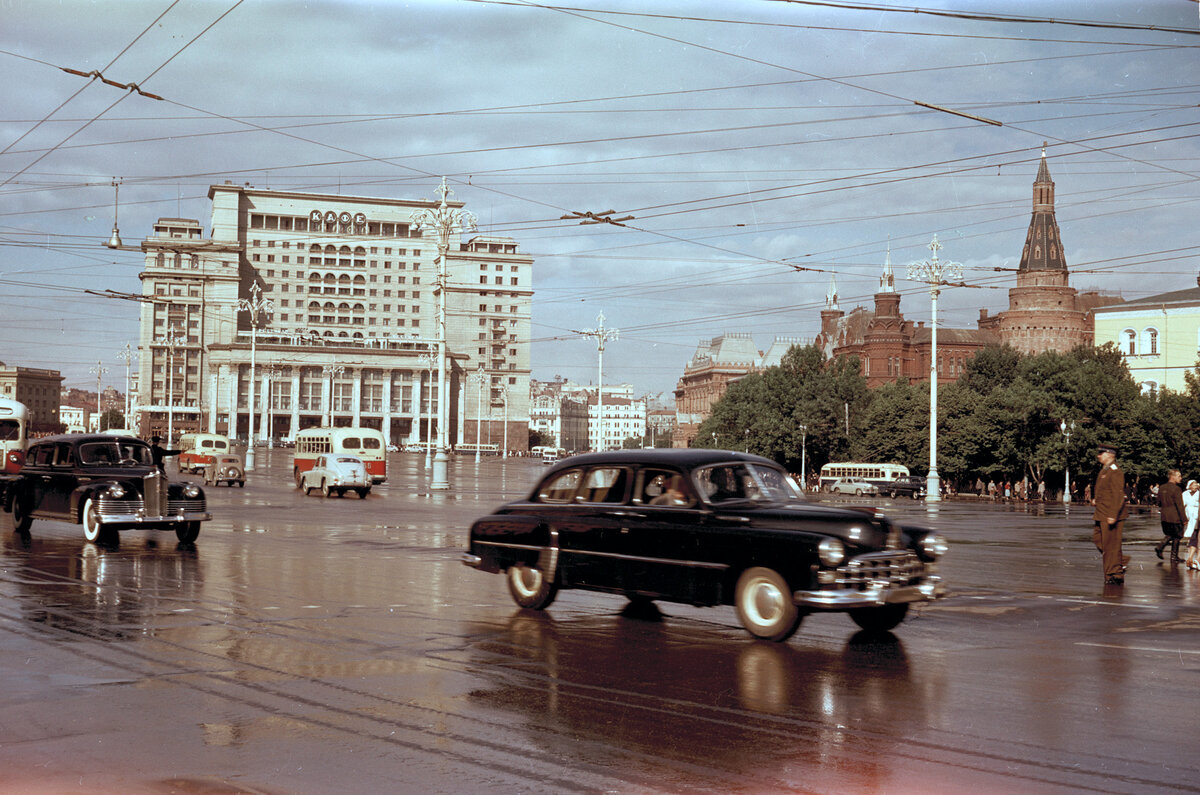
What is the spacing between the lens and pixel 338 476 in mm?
42250

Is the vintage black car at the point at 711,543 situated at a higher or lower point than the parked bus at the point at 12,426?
lower

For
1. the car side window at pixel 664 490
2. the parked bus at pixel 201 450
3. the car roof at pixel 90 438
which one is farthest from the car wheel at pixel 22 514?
the parked bus at pixel 201 450

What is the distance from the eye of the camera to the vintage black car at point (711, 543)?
9.74 meters

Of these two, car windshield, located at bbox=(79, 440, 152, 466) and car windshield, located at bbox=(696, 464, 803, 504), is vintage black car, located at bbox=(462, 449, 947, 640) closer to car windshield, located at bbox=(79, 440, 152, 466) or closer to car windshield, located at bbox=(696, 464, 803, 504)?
car windshield, located at bbox=(696, 464, 803, 504)

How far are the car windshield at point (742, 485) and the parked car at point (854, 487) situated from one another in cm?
5957

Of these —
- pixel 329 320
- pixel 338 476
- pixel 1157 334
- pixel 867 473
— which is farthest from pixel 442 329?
pixel 329 320

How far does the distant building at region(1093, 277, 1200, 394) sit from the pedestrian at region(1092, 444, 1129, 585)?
7287 cm

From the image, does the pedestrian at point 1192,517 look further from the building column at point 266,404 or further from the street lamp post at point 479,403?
the building column at point 266,404

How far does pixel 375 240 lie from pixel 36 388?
2343 inches

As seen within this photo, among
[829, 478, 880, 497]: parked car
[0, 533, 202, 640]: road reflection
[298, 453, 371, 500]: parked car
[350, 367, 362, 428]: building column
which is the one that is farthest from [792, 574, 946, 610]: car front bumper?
[350, 367, 362, 428]: building column

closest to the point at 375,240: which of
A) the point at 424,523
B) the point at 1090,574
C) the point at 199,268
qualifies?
the point at 199,268

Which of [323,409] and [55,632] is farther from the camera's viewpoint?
[323,409]

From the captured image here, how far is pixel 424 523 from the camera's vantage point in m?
27.5

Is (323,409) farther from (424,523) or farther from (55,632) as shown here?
(55,632)
